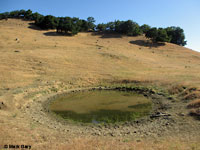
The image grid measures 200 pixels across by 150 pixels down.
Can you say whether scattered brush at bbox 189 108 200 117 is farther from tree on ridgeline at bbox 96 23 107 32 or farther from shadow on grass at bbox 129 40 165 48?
tree on ridgeline at bbox 96 23 107 32

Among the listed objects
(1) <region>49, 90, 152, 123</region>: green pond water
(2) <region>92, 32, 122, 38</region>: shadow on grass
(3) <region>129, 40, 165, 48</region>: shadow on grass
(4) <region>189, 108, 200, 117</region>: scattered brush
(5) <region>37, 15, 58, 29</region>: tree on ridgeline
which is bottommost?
(1) <region>49, 90, 152, 123</region>: green pond water

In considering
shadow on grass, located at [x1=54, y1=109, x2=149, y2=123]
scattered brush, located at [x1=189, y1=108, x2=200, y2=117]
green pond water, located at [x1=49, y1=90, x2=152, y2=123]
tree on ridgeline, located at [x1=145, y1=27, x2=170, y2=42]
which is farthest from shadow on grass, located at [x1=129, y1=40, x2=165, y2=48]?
scattered brush, located at [x1=189, y1=108, x2=200, y2=117]

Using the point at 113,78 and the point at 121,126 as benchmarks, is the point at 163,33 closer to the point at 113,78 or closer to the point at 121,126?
the point at 113,78

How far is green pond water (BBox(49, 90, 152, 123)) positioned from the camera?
49.9ft

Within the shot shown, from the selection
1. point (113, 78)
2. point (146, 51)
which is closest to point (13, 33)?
point (113, 78)

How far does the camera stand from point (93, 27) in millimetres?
80188

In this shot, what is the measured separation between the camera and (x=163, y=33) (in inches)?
2549

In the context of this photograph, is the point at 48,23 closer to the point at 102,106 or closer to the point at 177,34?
the point at 102,106

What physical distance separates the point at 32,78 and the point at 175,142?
26.2 m

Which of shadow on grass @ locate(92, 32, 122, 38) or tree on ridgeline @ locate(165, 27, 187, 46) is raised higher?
tree on ridgeline @ locate(165, 27, 187, 46)

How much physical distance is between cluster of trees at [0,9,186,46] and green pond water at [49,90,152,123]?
159 feet

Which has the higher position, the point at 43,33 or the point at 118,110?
the point at 43,33

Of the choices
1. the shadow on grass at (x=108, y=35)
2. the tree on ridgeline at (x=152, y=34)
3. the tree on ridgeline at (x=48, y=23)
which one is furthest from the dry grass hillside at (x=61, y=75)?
the shadow on grass at (x=108, y=35)

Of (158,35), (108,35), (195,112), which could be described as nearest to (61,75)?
(195,112)
